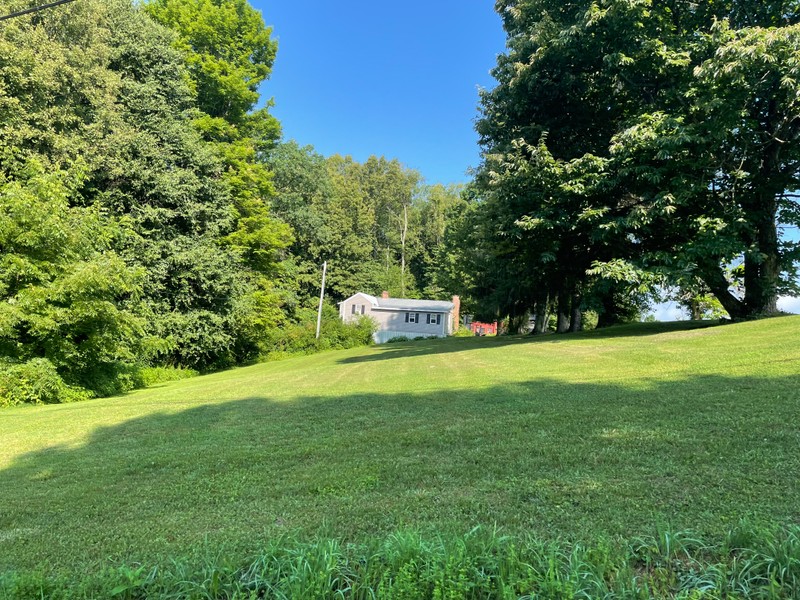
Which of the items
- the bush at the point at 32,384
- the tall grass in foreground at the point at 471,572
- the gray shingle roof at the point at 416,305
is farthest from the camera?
the gray shingle roof at the point at 416,305

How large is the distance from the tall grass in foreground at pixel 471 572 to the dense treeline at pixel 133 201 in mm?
11744

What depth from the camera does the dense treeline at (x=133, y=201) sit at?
12.3 metres

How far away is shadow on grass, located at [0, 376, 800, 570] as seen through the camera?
2.90 meters

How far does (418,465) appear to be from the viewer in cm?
419

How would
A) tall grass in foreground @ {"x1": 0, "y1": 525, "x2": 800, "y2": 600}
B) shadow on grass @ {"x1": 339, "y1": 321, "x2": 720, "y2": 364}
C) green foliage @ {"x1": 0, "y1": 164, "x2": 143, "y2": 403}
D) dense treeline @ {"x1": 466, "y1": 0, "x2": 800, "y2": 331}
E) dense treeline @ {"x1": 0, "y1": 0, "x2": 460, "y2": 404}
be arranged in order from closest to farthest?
1. tall grass in foreground @ {"x1": 0, "y1": 525, "x2": 800, "y2": 600}
2. green foliage @ {"x1": 0, "y1": 164, "x2": 143, "y2": 403}
3. dense treeline @ {"x1": 466, "y1": 0, "x2": 800, "y2": 331}
4. dense treeline @ {"x1": 0, "y1": 0, "x2": 460, "y2": 404}
5. shadow on grass @ {"x1": 339, "y1": 321, "x2": 720, "y2": 364}

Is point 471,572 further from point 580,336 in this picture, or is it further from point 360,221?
point 360,221

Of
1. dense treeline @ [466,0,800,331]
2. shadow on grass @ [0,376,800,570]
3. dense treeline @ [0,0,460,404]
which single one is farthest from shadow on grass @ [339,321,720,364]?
shadow on grass @ [0,376,800,570]

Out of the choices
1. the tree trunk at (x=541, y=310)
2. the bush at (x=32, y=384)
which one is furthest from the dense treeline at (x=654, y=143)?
the bush at (x=32, y=384)

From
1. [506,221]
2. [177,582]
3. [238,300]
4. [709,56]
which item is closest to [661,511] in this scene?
[177,582]

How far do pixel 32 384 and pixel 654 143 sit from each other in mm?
16650

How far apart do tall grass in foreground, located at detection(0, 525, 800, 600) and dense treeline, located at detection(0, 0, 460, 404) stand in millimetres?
11744

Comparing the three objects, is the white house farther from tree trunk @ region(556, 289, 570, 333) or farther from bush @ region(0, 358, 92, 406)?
bush @ region(0, 358, 92, 406)

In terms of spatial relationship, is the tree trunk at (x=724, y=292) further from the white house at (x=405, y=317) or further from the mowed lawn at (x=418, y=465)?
the white house at (x=405, y=317)

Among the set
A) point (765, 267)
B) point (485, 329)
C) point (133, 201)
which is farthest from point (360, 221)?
point (765, 267)
